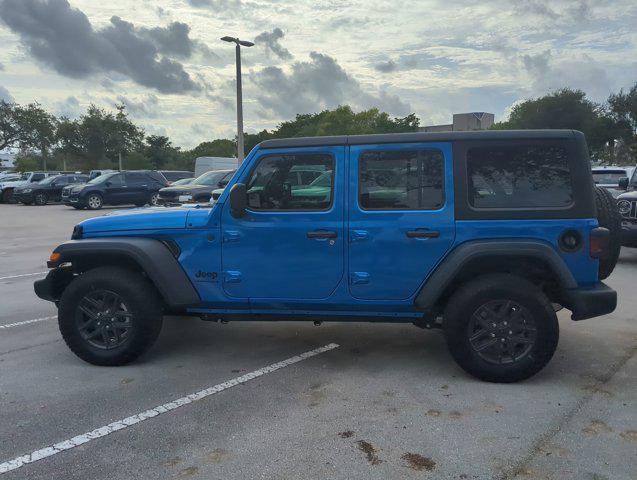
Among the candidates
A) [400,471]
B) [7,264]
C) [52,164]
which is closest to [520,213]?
[400,471]

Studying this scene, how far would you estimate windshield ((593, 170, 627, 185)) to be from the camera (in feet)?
47.3

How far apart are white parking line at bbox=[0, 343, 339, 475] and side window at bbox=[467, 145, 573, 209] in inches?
79.0

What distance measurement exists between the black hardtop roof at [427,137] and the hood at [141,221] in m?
0.90

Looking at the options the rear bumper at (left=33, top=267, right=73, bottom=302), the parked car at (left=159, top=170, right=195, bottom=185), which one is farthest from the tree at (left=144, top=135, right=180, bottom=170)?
the rear bumper at (left=33, top=267, right=73, bottom=302)

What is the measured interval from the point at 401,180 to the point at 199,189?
1261 cm

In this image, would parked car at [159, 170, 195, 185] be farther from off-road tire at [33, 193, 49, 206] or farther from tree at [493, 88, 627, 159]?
tree at [493, 88, 627, 159]

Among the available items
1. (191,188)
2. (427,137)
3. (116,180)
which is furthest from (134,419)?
(116,180)

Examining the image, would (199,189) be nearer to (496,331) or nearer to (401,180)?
(401,180)

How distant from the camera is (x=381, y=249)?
400cm

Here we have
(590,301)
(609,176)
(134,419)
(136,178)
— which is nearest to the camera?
(134,419)

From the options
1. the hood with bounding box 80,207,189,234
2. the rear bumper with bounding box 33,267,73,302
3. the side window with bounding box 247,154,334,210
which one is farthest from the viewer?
the rear bumper with bounding box 33,267,73,302

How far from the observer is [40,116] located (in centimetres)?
5116

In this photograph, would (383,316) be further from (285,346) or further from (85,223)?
(85,223)

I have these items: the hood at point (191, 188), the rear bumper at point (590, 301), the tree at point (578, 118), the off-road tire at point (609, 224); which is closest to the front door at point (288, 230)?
the rear bumper at point (590, 301)
